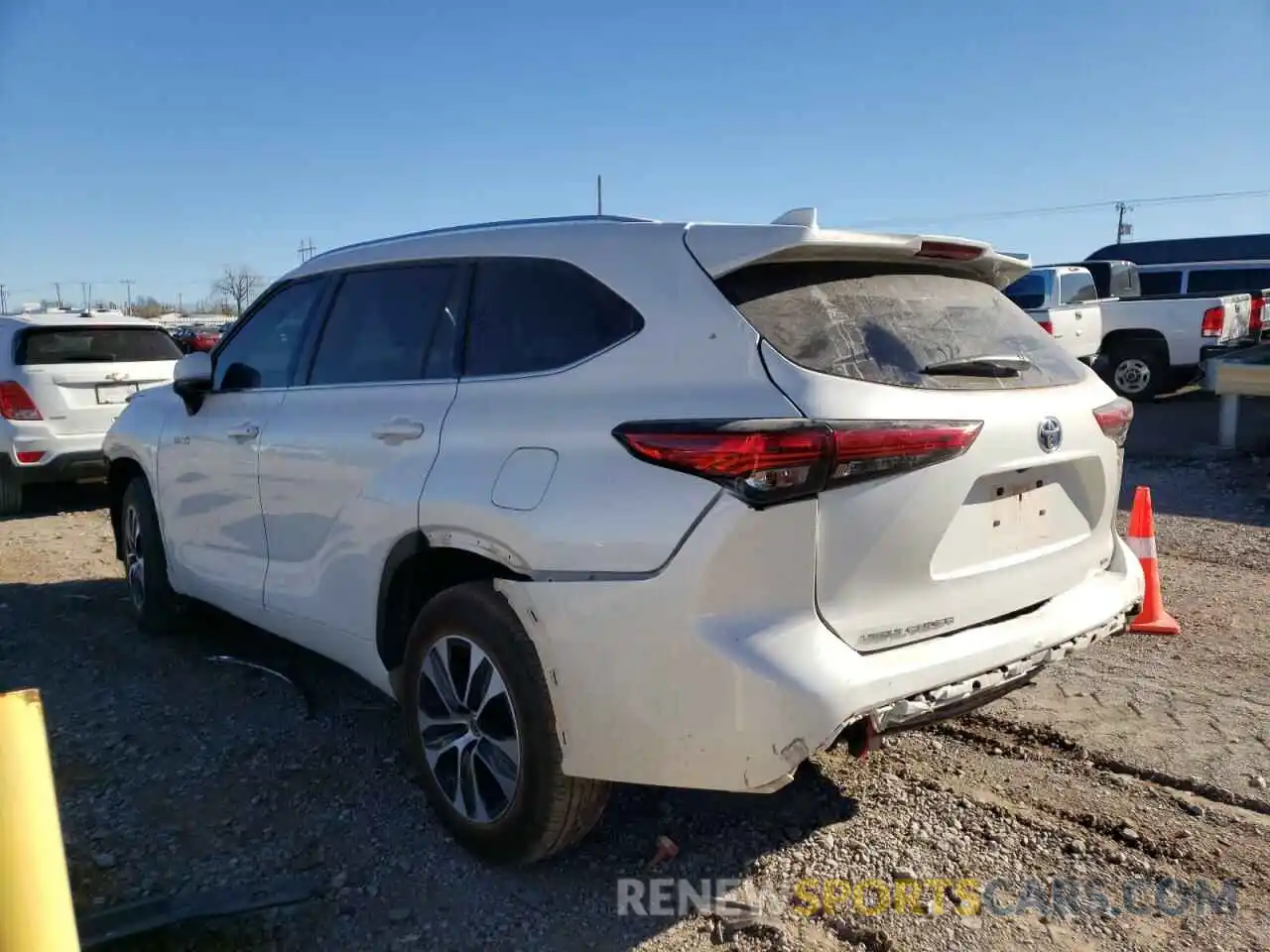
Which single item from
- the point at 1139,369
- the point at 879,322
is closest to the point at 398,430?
the point at 879,322

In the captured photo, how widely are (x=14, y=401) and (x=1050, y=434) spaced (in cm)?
863

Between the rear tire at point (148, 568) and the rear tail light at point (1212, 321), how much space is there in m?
13.8

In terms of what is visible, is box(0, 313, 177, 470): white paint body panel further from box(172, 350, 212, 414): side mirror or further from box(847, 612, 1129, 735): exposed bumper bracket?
box(847, 612, 1129, 735): exposed bumper bracket

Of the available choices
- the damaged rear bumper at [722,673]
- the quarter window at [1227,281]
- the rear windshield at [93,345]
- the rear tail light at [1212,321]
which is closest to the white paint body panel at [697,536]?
the damaged rear bumper at [722,673]

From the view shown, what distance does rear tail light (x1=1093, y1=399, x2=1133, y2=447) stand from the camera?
3.21 m

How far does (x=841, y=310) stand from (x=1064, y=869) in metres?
1.79

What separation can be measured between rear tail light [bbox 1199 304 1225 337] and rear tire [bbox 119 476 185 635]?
1380cm

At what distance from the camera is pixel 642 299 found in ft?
9.21

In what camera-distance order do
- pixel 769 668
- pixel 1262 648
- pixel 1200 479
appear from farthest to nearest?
pixel 1200 479
pixel 1262 648
pixel 769 668

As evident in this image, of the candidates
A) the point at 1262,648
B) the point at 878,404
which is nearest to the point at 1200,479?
the point at 1262,648

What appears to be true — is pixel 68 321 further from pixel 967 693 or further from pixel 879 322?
pixel 967 693

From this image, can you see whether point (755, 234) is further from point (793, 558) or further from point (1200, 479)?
point (1200, 479)

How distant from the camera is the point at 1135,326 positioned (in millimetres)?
14742

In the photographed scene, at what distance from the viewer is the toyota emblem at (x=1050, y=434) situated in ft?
9.48
